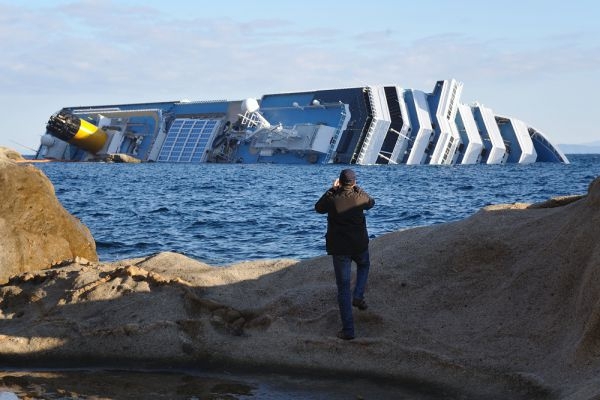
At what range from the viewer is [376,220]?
73.6 feet

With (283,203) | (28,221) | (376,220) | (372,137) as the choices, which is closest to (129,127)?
(372,137)

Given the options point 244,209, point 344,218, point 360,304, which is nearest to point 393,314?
point 360,304

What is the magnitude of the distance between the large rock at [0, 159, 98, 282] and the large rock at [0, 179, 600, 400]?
0.72m

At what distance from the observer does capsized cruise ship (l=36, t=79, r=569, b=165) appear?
6331cm

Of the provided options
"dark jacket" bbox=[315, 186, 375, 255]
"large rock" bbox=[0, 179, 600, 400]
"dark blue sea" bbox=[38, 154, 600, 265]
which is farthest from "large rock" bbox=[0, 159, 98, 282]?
"dark jacket" bbox=[315, 186, 375, 255]

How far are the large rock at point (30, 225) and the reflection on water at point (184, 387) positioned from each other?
111 inches

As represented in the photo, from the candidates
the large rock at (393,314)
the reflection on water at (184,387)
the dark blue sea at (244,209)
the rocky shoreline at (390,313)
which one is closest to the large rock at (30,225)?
the rocky shoreline at (390,313)

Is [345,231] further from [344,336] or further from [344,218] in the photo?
[344,336]

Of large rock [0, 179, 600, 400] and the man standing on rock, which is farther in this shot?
the man standing on rock

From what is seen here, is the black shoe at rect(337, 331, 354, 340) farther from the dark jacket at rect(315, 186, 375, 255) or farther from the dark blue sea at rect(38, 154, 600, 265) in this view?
the dark blue sea at rect(38, 154, 600, 265)

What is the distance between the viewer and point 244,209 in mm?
25953

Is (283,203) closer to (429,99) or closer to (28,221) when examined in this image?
(28,221)

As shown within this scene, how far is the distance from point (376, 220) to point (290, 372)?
1536cm

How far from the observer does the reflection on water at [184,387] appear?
6.61 m
